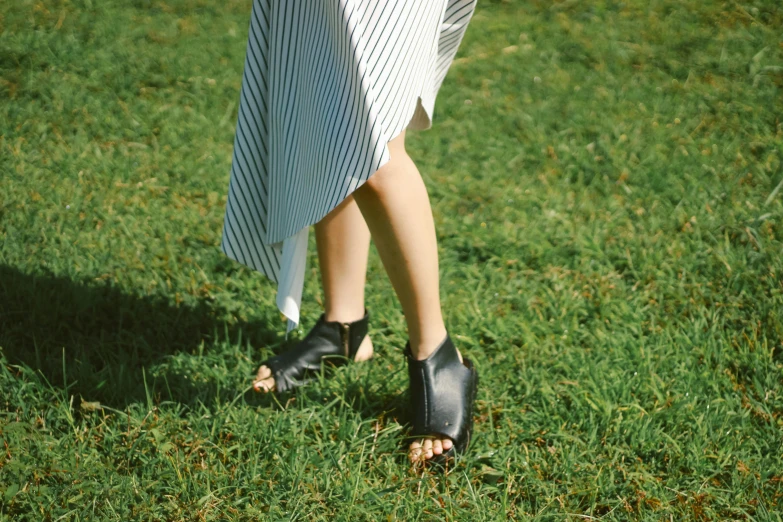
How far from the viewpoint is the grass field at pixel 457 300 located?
5.35ft

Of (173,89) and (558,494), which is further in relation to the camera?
(173,89)

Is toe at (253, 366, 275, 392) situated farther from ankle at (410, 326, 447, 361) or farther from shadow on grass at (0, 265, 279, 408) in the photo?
ankle at (410, 326, 447, 361)

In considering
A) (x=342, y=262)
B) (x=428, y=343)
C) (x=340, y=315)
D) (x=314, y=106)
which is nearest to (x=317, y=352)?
(x=340, y=315)

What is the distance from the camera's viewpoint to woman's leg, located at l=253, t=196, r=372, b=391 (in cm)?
187

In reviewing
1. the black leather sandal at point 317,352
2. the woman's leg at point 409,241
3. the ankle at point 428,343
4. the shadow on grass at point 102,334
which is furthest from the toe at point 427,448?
the shadow on grass at point 102,334

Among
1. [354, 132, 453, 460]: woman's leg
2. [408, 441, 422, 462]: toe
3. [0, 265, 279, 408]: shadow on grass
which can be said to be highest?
[354, 132, 453, 460]: woman's leg

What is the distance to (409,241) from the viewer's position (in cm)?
160

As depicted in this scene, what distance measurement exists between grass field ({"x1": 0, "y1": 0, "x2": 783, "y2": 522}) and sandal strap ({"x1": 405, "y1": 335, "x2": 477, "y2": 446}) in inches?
2.7

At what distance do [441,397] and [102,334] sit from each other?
966 mm

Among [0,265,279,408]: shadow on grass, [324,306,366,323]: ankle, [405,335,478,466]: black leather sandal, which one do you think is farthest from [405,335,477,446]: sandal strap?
[0,265,279,408]: shadow on grass

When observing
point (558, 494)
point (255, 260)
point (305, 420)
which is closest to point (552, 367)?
point (558, 494)

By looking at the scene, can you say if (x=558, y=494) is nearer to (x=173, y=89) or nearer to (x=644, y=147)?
(x=644, y=147)

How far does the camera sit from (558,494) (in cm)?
164

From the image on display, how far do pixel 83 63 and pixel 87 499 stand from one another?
106 inches
